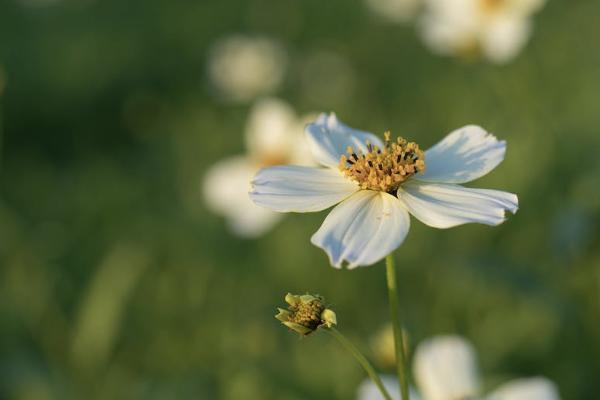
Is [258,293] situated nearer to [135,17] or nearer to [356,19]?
[356,19]

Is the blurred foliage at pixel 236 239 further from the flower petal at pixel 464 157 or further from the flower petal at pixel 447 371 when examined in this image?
the flower petal at pixel 464 157

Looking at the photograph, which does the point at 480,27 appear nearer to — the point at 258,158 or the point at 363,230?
the point at 258,158

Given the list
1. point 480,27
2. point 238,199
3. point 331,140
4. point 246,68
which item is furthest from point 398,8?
point 331,140

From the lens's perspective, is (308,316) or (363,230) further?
(363,230)

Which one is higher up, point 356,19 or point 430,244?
point 430,244

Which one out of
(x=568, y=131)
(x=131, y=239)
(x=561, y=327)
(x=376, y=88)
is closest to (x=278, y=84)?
(x=376, y=88)

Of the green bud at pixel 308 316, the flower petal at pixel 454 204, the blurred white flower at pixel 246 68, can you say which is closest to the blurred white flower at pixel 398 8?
the blurred white flower at pixel 246 68

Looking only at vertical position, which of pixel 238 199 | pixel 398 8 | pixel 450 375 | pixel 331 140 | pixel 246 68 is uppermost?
pixel 331 140
